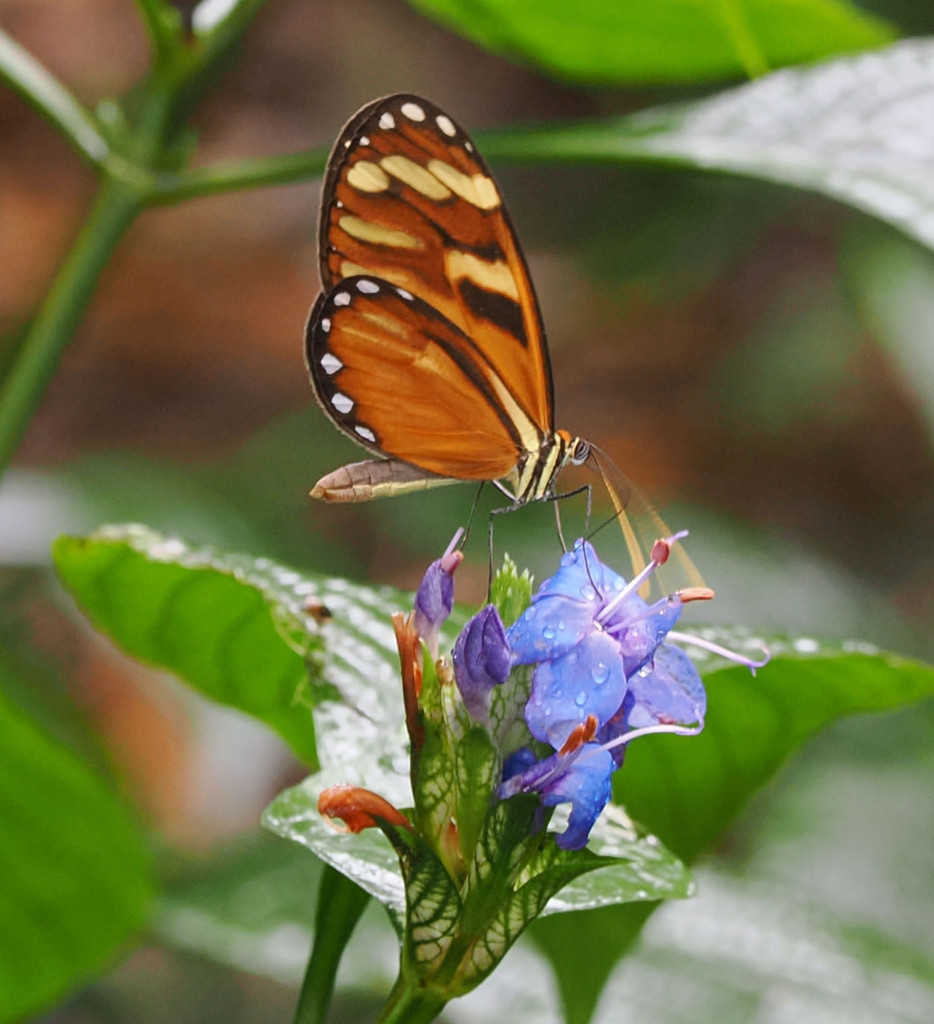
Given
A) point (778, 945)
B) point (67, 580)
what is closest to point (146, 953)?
point (778, 945)

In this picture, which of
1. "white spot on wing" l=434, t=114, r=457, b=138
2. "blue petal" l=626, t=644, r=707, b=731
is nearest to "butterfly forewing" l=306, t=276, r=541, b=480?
"white spot on wing" l=434, t=114, r=457, b=138

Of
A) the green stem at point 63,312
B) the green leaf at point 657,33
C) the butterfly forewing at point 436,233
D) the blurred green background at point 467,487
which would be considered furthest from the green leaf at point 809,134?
the blurred green background at point 467,487

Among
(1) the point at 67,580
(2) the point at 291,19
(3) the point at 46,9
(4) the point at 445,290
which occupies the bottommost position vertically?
(1) the point at 67,580

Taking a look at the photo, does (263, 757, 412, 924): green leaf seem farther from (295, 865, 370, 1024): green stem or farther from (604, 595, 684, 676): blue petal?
(604, 595, 684, 676): blue petal

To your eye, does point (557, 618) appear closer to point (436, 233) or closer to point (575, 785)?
point (575, 785)

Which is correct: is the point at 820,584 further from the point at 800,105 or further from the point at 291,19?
the point at 291,19

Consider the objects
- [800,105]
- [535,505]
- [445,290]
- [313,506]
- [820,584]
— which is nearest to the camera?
[445,290]

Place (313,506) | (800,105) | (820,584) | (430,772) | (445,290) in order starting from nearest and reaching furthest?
1. (430,772)
2. (445,290)
3. (800,105)
4. (820,584)
5. (313,506)
